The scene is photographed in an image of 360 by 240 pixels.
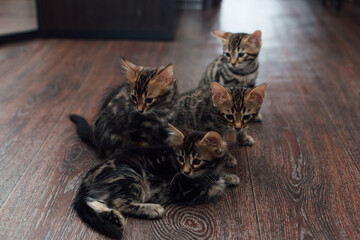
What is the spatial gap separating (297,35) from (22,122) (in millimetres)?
2911

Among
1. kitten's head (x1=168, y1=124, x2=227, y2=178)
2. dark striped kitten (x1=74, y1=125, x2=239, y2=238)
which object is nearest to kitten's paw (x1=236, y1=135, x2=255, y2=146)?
dark striped kitten (x1=74, y1=125, x2=239, y2=238)

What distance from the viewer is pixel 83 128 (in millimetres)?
2344

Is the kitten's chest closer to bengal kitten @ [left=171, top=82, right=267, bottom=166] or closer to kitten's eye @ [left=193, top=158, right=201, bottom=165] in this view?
bengal kitten @ [left=171, top=82, right=267, bottom=166]

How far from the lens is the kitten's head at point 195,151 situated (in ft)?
5.61

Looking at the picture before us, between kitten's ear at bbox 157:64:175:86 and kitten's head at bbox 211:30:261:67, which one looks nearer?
kitten's ear at bbox 157:64:175:86

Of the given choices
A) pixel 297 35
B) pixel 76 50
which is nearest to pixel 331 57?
pixel 297 35

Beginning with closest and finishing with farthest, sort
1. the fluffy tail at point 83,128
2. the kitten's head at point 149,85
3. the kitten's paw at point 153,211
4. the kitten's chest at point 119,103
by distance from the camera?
1. the kitten's paw at point 153,211
2. the kitten's head at point 149,85
3. the kitten's chest at point 119,103
4. the fluffy tail at point 83,128

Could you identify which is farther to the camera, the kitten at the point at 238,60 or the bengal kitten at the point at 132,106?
the kitten at the point at 238,60

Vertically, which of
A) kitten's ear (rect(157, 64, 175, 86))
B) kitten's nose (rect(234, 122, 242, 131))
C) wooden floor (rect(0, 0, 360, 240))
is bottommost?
wooden floor (rect(0, 0, 360, 240))

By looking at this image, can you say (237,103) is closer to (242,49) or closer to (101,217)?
(242,49)

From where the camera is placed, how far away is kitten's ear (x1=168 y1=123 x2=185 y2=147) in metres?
1.74

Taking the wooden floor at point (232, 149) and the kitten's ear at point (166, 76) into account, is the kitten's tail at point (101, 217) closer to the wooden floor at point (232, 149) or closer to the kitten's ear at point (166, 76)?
the wooden floor at point (232, 149)

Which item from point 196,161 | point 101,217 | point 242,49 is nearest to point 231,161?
point 196,161

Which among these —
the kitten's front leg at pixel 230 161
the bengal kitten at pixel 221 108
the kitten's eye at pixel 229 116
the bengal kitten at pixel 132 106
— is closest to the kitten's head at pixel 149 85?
the bengal kitten at pixel 132 106
